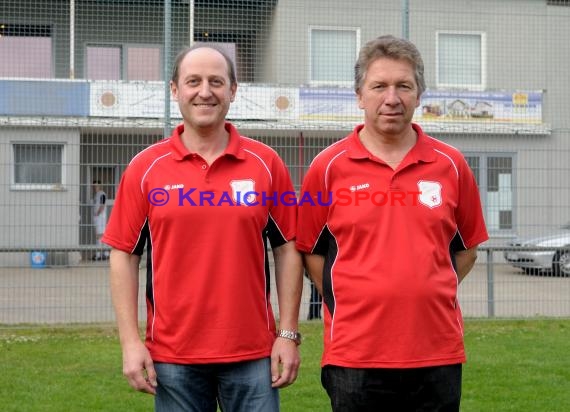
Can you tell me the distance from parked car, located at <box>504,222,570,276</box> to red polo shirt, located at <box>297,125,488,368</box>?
22.0ft

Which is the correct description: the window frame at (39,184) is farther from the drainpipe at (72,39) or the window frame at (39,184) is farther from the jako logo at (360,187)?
the jako logo at (360,187)

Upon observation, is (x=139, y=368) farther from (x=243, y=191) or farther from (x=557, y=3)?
(x=557, y=3)

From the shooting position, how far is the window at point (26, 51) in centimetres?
1120

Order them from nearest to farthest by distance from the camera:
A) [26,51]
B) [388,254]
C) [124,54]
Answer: [388,254] < [124,54] < [26,51]

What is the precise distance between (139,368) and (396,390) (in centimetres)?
88

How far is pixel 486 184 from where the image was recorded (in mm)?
9422

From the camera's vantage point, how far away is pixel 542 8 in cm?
1130

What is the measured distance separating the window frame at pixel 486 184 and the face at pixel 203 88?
6.50 meters

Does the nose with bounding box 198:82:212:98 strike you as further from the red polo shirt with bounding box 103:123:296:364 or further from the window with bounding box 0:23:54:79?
the window with bounding box 0:23:54:79

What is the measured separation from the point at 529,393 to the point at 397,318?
3.53m

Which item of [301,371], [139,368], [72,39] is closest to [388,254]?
[139,368]

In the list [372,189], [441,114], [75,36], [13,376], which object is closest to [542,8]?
[441,114]

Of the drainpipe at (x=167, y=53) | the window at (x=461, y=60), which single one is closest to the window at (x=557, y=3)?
the window at (x=461, y=60)

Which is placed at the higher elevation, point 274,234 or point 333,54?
point 333,54
